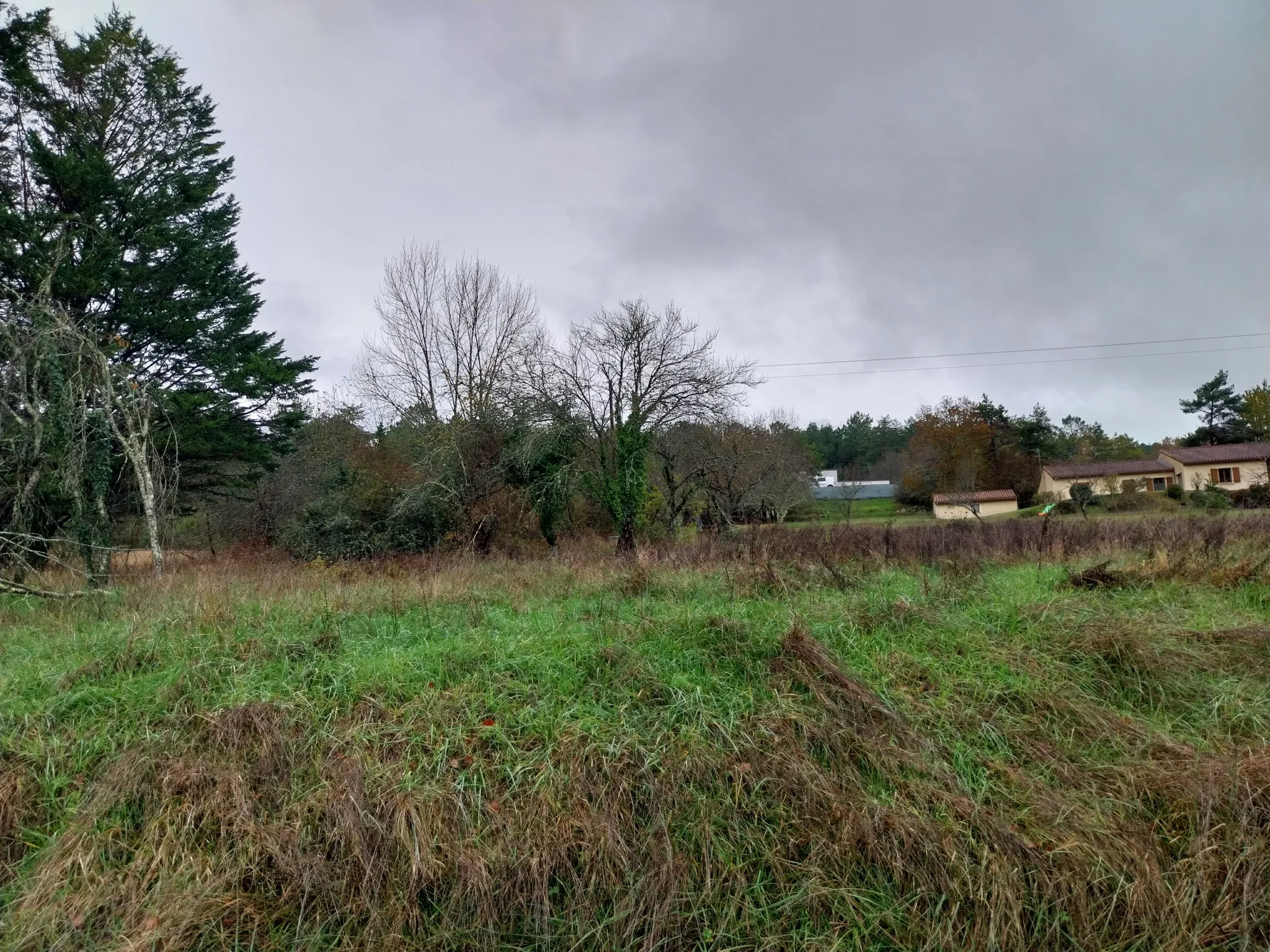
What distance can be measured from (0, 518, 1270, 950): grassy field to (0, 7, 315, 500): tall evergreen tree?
37.5 ft

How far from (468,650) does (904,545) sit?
29.2 feet

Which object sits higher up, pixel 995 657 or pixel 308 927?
pixel 995 657

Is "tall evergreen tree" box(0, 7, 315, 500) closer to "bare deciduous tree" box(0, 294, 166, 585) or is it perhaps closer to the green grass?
"bare deciduous tree" box(0, 294, 166, 585)

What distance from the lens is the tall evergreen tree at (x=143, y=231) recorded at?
1347 centimetres

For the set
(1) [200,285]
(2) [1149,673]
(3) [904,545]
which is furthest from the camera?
(1) [200,285]

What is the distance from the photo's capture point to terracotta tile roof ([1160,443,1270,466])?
37.2 metres

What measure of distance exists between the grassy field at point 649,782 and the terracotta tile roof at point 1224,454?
145ft

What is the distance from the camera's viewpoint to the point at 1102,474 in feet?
110

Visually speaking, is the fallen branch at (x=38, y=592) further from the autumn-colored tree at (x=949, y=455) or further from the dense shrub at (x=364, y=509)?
the autumn-colored tree at (x=949, y=455)

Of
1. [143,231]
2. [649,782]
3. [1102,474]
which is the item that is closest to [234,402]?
[143,231]

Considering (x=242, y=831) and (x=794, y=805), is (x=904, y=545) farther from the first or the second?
(x=242, y=831)

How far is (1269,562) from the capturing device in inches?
277

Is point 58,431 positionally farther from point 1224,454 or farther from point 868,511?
point 1224,454

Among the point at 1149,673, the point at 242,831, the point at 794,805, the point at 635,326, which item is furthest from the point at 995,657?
the point at 635,326
